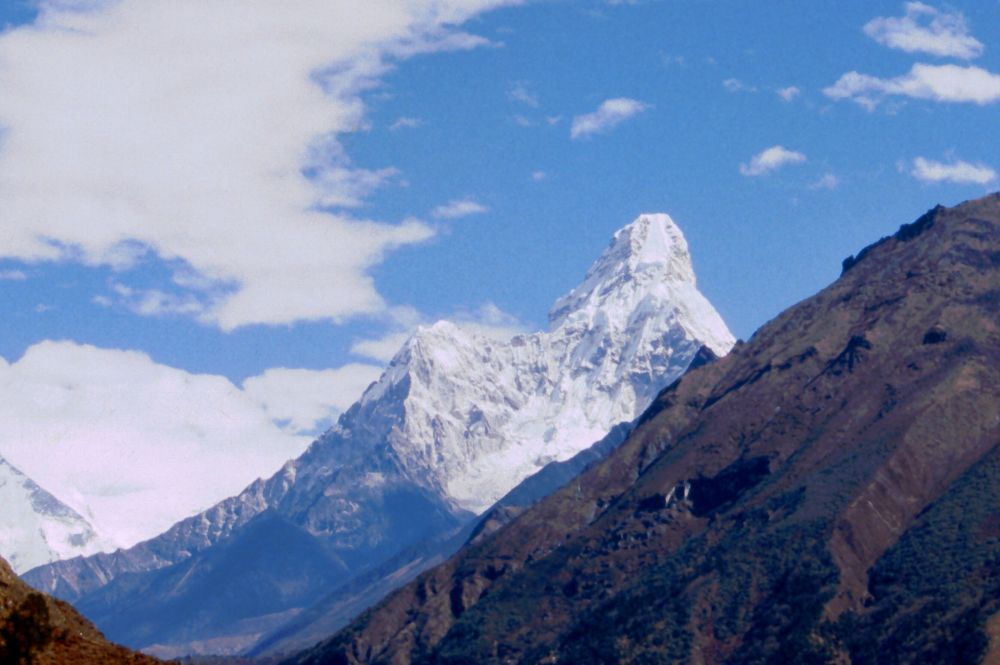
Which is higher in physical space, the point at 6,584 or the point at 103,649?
the point at 6,584

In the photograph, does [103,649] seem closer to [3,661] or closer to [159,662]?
[159,662]

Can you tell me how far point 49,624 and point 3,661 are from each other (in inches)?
402

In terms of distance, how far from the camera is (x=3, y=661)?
12838 cm

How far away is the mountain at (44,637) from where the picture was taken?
13225 cm

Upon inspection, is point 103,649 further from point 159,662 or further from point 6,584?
point 6,584

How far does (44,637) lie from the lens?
443 feet

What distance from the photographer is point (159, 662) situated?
477 ft

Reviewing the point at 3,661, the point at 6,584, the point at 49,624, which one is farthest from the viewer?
the point at 6,584

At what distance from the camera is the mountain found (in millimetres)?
132250

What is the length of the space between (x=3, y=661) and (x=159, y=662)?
19414 mm

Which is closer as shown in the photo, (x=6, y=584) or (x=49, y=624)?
(x=49, y=624)

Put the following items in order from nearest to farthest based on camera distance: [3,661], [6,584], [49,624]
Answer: [3,661] < [49,624] < [6,584]

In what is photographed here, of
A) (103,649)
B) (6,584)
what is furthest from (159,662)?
(6,584)

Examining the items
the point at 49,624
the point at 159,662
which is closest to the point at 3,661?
the point at 49,624
